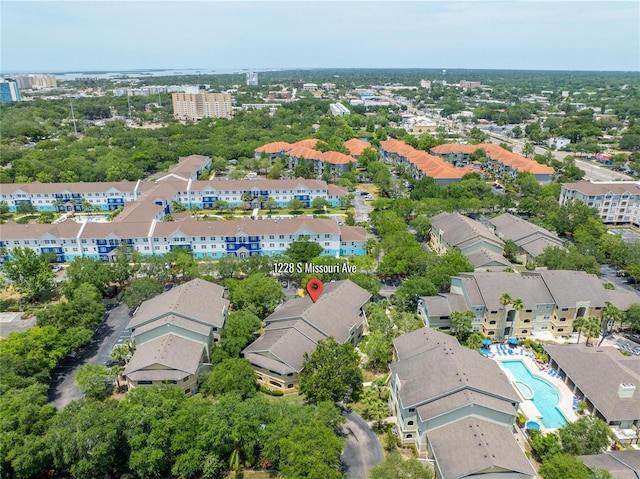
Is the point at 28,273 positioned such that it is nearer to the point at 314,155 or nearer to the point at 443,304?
the point at 443,304

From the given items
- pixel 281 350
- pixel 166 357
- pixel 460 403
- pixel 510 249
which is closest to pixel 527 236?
pixel 510 249

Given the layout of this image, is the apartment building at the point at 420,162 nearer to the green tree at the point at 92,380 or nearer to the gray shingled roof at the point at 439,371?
the gray shingled roof at the point at 439,371

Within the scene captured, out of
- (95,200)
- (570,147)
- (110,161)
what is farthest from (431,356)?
(570,147)

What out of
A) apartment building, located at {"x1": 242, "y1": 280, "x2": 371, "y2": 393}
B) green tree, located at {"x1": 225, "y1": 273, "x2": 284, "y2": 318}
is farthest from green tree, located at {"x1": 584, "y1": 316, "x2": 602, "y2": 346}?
green tree, located at {"x1": 225, "y1": 273, "x2": 284, "y2": 318}

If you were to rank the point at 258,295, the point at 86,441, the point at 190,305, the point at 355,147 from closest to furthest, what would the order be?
the point at 86,441 < the point at 190,305 < the point at 258,295 < the point at 355,147

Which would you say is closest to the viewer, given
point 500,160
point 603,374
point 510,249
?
point 603,374

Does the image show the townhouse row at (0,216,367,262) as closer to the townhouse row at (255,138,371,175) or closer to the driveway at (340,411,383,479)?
the driveway at (340,411,383,479)

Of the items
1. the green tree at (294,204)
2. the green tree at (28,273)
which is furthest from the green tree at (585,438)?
the green tree at (294,204)
